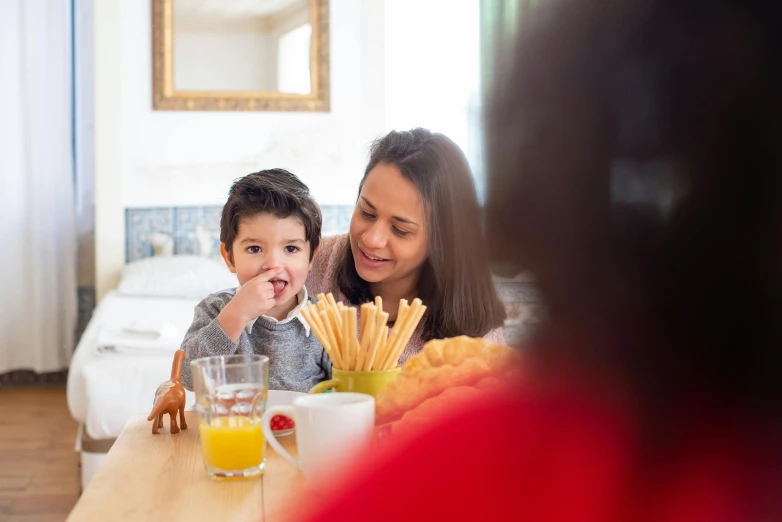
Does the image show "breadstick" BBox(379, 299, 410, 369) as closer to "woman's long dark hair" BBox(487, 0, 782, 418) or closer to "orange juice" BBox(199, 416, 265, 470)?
"orange juice" BBox(199, 416, 265, 470)

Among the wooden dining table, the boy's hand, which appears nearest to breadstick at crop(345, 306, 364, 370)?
the wooden dining table

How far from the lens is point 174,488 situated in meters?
0.80

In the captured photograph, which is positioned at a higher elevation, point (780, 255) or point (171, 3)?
point (171, 3)

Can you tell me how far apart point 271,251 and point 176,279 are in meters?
2.19

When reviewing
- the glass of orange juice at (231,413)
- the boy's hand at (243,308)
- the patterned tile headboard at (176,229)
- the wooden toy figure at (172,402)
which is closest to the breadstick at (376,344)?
the glass of orange juice at (231,413)

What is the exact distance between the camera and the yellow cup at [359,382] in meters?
0.88

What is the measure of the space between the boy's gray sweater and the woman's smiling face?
0.23m

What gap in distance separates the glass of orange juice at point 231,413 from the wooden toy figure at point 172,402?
0.15 m

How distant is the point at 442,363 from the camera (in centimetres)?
69

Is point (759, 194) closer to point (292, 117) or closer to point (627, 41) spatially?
point (627, 41)

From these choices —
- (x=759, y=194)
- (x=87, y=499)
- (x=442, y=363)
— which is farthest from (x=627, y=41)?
(x=87, y=499)

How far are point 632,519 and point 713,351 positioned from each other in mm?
46

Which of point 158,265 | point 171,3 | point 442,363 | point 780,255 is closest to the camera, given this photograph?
point 780,255

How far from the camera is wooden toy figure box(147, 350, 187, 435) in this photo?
0.99 metres
